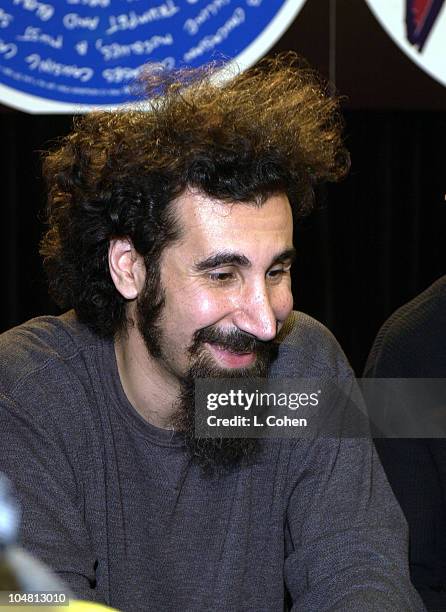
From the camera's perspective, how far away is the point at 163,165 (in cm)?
118

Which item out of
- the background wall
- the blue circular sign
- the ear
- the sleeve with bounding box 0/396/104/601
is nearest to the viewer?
the sleeve with bounding box 0/396/104/601

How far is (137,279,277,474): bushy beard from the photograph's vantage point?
1120 millimetres

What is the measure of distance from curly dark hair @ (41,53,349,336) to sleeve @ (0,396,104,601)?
215 millimetres

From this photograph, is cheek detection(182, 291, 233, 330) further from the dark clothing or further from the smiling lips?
the dark clothing

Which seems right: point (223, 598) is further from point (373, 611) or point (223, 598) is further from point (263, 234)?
point (263, 234)

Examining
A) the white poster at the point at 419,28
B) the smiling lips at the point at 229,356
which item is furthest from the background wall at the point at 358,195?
the smiling lips at the point at 229,356

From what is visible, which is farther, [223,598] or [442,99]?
[442,99]

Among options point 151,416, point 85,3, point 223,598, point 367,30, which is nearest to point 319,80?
point 367,30

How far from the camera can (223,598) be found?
111cm

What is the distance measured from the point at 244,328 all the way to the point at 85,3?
3.57ft

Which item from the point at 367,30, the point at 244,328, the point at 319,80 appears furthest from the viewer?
the point at 367,30

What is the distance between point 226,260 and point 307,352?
232 millimetres

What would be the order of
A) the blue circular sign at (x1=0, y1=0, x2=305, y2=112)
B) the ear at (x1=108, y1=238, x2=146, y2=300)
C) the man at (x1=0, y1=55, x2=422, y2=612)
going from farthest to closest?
1. the blue circular sign at (x1=0, y1=0, x2=305, y2=112)
2. the ear at (x1=108, y1=238, x2=146, y2=300)
3. the man at (x1=0, y1=55, x2=422, y2=612)

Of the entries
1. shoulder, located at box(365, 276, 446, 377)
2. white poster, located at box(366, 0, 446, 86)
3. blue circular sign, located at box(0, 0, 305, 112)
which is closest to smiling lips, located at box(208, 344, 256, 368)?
shoulder, located at box(365, 276, 446, 377)
